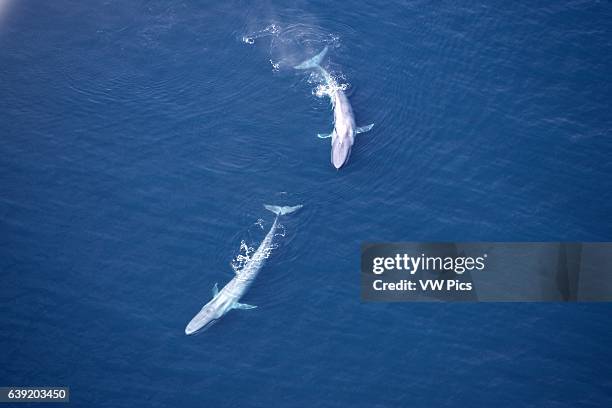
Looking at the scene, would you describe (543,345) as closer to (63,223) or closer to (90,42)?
(63,223)

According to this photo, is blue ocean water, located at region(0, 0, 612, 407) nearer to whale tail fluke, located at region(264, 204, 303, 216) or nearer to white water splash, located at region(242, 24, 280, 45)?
white water splash, located at region(242, 24, 280, 45)

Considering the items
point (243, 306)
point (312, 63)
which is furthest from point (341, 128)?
point (243, 306)

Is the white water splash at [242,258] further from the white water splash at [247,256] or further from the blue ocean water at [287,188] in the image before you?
the blue ocean water at [287,188]

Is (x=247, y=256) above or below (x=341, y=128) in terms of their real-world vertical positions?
below

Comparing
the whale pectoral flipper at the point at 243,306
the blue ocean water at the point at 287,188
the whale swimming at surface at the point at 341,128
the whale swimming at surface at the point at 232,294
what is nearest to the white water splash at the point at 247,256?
the whale swimming at surface at the point at 232,294

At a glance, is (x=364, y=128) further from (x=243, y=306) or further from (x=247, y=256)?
(x=243, y=306)

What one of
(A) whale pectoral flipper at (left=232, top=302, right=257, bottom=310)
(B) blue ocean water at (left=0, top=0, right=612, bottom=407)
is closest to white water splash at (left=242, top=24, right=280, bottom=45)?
(B) blue ocean water at (left=0, top=0, right=612, bottom=407)

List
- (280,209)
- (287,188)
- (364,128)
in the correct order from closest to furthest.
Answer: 1. (280,209)
2. (287,188)
3. (364,128)

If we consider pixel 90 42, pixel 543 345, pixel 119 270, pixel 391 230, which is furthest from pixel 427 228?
pixel 90 42
